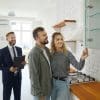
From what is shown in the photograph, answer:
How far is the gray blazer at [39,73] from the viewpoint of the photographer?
6.91 ft

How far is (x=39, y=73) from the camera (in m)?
2.17

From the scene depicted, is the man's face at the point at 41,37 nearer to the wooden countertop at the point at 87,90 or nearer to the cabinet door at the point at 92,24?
the cabinet door at the point at 92,24

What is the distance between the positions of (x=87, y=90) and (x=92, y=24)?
2.60ft

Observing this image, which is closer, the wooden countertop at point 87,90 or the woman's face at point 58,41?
the wooden countertop at point 87,90

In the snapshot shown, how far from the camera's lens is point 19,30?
9250 millimetres

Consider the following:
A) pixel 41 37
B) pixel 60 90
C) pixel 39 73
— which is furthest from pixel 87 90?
pixel 41 37

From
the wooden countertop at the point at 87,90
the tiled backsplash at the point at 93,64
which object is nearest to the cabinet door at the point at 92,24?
the tiled backsplash at the point at 93,64

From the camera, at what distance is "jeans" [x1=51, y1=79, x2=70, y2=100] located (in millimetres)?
2148

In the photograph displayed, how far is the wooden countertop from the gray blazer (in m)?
0.31

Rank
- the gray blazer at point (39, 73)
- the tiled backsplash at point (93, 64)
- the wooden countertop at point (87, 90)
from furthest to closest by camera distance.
A: the tiled backsplash at point (93, 64) → the gray blazer at point (39, 73) → the wooden countertop at point (87, 90)

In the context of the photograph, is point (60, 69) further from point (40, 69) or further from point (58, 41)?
point (58, 41)

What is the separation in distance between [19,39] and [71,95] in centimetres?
739

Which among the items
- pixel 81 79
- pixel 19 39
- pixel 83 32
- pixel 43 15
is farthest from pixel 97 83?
pixel 19 39

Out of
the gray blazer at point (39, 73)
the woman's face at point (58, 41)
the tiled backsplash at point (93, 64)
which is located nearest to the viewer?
the gray blazer at point (39, 73)
